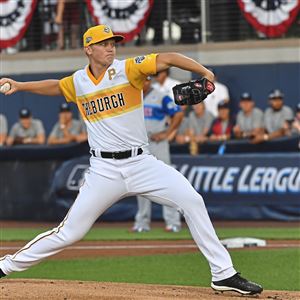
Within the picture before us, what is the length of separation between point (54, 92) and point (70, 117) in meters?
9.45

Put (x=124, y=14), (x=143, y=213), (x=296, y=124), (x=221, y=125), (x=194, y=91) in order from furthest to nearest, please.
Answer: (x=124, y=14)
(x=221, y=125)
(x=296, y=124)
(x=143, y=213)
(x=194, y=91)

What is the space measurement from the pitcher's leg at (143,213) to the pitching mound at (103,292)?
5816 millimetres

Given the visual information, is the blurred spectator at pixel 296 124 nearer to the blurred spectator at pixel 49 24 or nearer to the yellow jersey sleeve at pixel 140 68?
the blurred spectator at pixel 49 24

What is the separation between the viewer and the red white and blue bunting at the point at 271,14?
58.5ft

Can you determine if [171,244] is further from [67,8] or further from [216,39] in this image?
[67,8]

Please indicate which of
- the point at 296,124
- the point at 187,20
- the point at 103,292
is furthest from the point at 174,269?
the point at 187,20

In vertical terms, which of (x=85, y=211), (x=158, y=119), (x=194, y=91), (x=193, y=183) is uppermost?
(x=194, y=91)

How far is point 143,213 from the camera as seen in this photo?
14.2 meters

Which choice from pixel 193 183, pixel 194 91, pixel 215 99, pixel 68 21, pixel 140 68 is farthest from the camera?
pixel 68 21

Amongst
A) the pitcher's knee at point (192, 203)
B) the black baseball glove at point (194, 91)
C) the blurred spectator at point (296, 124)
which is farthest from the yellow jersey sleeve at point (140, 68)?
the blurred spectator at point (296, 124)

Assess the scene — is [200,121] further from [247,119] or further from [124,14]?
[124,14]

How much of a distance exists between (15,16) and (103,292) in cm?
1297

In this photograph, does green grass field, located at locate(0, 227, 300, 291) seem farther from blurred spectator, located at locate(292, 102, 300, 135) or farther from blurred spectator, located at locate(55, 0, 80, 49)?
blurred spectator, located at locate(55, 0, 80, 49)

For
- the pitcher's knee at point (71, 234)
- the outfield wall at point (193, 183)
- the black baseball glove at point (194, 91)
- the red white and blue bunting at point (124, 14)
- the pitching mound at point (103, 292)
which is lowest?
the outfield wall at point (193, 183)
